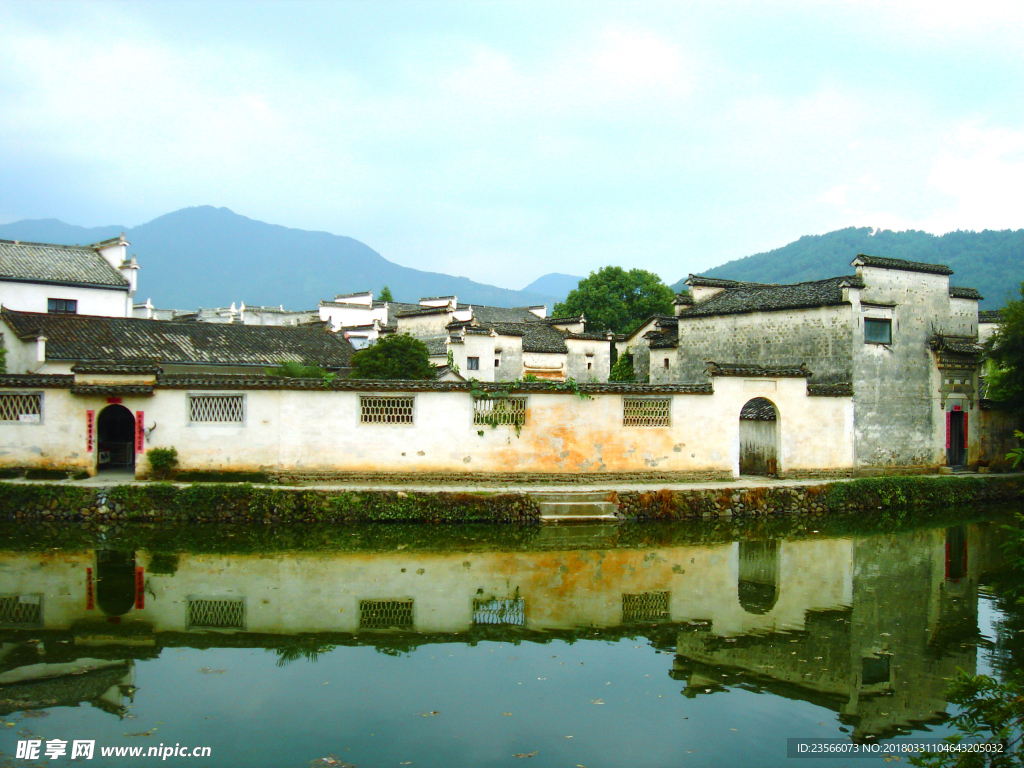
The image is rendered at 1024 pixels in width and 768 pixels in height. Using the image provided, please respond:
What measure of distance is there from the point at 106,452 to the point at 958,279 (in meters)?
90.0

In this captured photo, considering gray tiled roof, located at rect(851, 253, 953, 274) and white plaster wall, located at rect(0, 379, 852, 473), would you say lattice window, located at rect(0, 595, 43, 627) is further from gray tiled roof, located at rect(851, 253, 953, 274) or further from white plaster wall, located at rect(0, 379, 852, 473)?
gray tiled roof, located at rect(851, 253, 953, 274)

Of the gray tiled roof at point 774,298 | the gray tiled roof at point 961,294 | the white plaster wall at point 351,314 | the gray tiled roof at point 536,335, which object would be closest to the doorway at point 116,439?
the gray tiled roof at point 774,298

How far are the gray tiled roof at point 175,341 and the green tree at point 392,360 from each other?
111cm

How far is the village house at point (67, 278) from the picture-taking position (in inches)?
1227

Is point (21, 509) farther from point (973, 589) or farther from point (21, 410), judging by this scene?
point (973, 589)

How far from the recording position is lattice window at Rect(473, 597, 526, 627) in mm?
9555

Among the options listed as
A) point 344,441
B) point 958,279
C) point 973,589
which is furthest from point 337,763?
point 958,279

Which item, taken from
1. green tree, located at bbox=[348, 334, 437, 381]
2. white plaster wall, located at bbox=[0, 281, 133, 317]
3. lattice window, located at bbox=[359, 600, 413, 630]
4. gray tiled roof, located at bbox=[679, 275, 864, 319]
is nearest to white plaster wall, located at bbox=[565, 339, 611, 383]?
green tree, located at bbox=[348, 334, 437, 381]

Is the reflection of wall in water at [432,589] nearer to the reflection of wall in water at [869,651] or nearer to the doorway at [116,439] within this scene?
the reflection of wall in water at [869,651]

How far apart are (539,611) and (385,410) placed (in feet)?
28.3

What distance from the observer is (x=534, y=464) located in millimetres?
18141

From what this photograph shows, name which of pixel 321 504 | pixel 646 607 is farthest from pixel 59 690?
pixel 321 504

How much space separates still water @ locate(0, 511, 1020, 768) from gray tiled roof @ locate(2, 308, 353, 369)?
12113 millimetres

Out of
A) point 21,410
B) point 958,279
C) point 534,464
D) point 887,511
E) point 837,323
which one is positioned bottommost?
point 887,511
